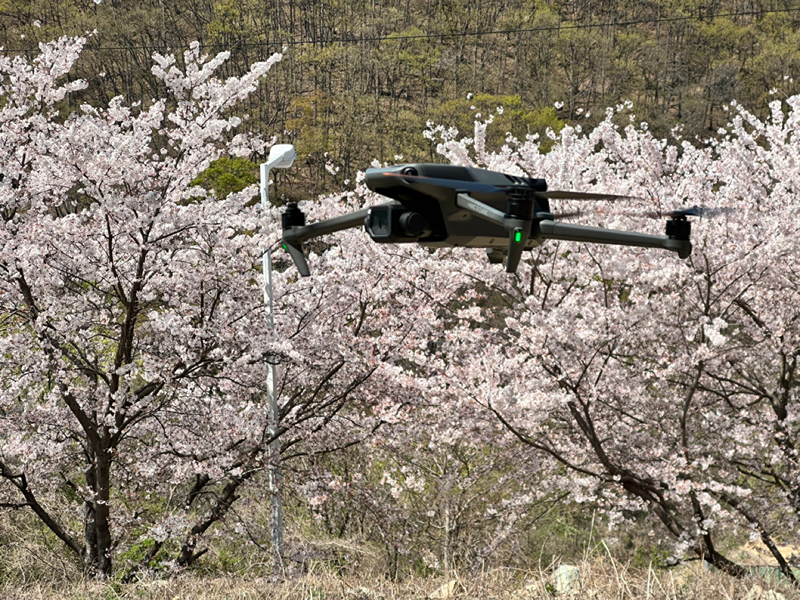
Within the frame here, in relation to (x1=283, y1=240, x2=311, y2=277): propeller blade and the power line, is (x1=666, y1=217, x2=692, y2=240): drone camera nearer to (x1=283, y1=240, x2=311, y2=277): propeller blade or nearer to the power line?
(x1=283, y1=240, x2=311, y2=277): propeller blade

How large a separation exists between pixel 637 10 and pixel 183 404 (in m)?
76.7

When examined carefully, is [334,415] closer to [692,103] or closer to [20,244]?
[20,244]

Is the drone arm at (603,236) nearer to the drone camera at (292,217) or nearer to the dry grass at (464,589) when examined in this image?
the drone camera at (292,217)

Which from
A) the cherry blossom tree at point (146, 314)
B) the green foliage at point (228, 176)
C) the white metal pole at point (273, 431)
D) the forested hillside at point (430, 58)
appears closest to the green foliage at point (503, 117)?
the forested hillside at point (430, 58)

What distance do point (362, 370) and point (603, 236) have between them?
5.42 m

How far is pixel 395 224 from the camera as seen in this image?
2.84 m

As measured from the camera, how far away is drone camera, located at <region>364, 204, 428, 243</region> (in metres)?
2.81

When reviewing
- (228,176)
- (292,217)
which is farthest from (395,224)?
(228,176)

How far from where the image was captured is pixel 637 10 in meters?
75.2

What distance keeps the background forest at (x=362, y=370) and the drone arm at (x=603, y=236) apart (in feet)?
6.68

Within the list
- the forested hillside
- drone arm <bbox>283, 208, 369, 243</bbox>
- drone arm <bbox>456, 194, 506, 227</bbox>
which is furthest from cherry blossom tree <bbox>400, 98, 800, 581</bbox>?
the forested hillside

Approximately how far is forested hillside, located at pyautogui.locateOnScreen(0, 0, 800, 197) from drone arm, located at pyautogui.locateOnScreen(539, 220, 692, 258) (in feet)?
115

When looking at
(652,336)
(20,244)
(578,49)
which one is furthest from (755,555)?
(578,49)

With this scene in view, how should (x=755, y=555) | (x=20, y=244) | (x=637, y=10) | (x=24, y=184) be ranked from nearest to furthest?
(x=20, y=244) < (x=24, y=184) < (x=755, y=555) < (x=637, y=10)
